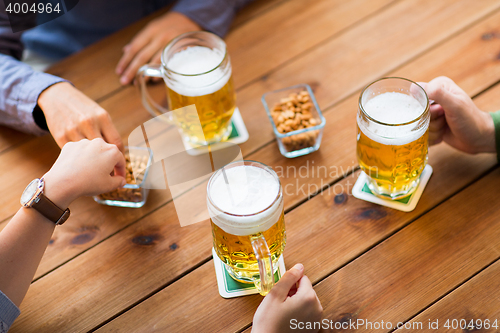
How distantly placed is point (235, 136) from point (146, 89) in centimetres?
28

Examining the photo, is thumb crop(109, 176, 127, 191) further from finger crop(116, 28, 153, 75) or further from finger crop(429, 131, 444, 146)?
finger crop(429, 131, 444, 146)

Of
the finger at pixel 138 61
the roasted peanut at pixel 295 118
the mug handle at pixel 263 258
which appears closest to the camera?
the mug handle at pixel 263 258

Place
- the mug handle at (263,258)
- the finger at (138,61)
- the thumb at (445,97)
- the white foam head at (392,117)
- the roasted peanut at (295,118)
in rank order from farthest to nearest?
the finger at (138,61) < the roasted peanut at (295,118) < the thumb at (445,97) < the white foam head at (392,117) < the mug handle at (263,258)

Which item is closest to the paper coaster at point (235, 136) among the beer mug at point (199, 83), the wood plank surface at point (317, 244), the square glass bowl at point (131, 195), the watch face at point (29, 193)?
the beer mug at point (199, 83)

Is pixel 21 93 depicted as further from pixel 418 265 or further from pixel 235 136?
pixel 418 265

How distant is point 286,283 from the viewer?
805 mm

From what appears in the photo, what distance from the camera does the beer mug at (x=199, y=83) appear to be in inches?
40.1

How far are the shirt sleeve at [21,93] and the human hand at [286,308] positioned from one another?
77cm

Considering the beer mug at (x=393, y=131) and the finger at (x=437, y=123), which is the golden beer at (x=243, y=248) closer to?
the beer mug at (x=393, y=131)

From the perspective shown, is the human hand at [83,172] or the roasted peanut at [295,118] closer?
the human hand at [83,172]

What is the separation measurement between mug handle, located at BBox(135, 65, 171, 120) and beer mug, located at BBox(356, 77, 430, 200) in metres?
0.51

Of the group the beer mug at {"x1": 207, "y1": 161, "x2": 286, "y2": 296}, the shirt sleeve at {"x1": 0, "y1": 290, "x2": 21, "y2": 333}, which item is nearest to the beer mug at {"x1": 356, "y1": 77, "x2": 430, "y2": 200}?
the beer mug at {"x1": 207, "y1": 161, "x2": 286, "y2": 296}

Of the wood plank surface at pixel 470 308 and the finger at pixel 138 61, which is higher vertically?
the finger at pixel 138 61

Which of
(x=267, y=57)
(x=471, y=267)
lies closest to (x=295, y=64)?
(x=267, y=57)
